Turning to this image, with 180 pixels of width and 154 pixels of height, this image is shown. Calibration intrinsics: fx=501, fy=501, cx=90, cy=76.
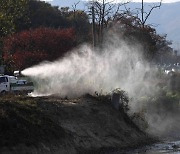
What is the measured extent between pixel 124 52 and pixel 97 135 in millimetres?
12064

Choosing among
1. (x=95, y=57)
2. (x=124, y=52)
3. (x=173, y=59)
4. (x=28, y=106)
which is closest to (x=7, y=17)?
(x=28, y=106)

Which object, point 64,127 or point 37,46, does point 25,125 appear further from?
point 37,46

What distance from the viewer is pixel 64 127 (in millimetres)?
19312

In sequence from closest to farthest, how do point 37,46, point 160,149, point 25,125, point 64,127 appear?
point 25,125 → point 64,127 → point 160,149 → point 37,46

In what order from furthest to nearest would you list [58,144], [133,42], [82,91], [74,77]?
[133,42] → [74,77] → [82,91] → [58,144]

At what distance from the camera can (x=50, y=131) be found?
18.0 m

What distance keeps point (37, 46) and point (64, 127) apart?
1205 inches

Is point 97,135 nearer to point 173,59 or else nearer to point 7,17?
point 7,17

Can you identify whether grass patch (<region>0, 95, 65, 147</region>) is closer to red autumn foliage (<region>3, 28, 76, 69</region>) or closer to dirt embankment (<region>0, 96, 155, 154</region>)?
dirt embankment (<region>0, 96, 155, 154</region>)

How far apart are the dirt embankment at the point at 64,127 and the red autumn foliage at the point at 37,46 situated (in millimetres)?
24415

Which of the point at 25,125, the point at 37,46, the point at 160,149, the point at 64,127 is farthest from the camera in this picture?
the point at 37,46

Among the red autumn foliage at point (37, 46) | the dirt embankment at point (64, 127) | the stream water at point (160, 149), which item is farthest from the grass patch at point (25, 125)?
the red autumn foliage at point (37, 46)

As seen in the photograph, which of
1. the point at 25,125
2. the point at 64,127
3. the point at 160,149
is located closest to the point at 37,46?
the point at 160,149

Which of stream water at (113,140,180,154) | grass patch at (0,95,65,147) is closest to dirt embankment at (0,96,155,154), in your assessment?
grass patch at (0,95,65,147)
